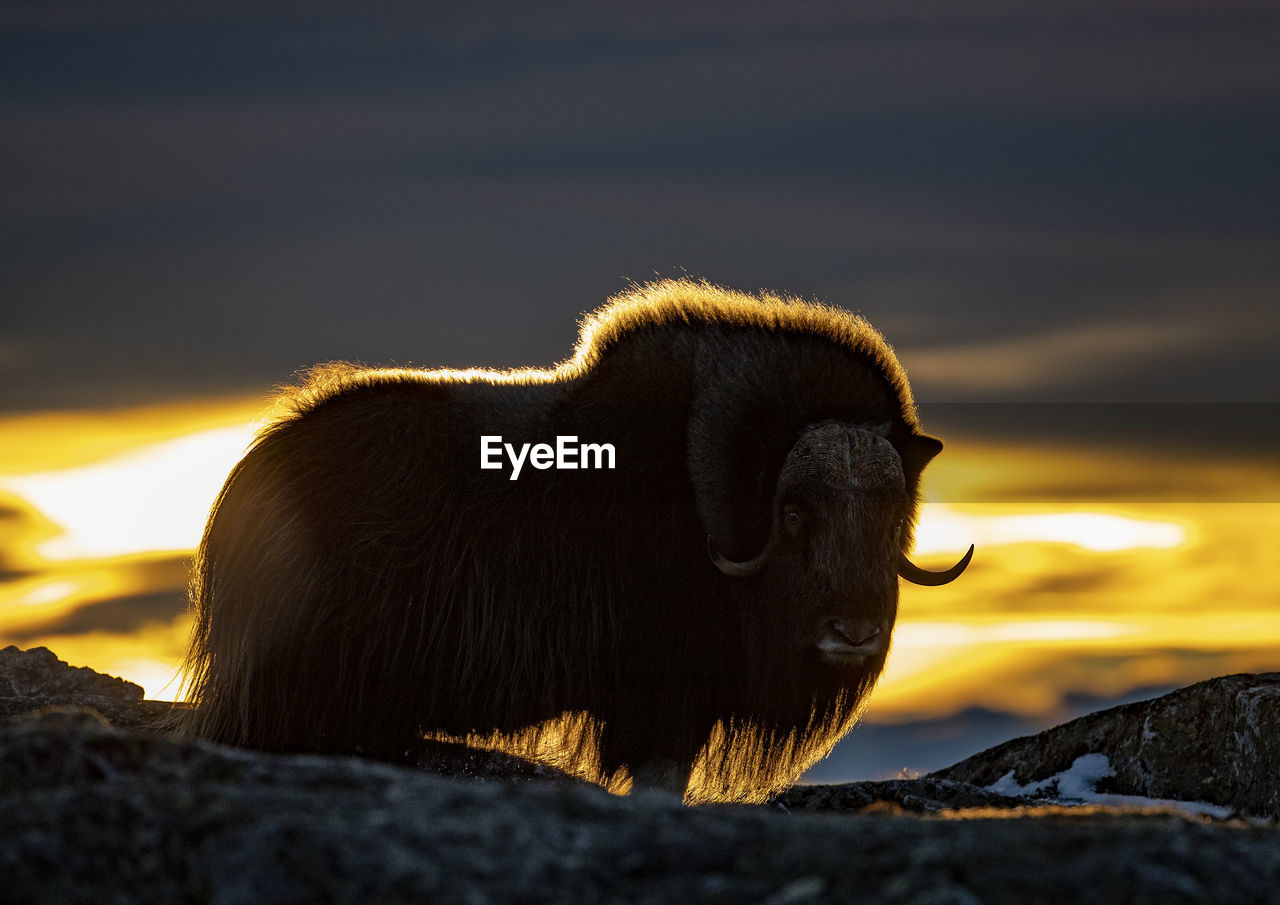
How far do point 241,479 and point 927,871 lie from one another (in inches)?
229

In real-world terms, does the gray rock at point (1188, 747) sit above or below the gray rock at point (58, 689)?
below

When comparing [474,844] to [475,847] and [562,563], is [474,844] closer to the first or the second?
[475,847]

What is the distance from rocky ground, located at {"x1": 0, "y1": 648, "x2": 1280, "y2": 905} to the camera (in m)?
2.96

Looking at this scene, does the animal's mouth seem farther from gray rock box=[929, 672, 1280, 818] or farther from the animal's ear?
gray rock box=[929, 672, 1280, 818]

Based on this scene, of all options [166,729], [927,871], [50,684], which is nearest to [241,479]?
[166,729]

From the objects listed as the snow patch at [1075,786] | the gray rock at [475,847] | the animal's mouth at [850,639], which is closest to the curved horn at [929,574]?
the animal's mouth at [850,639]

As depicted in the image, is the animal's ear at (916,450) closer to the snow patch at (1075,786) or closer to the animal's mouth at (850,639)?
the animal's mouth at (850,639)

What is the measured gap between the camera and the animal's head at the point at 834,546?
7578 millimetres

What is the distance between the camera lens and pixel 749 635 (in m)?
7.93

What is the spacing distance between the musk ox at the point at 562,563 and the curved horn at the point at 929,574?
2.23 ft

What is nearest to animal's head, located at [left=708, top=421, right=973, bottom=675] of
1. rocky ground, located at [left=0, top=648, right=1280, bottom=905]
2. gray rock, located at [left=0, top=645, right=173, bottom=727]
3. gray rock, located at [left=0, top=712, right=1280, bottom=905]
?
rocky ground, located at [left=0, top=648, right=1280, bottom=905]

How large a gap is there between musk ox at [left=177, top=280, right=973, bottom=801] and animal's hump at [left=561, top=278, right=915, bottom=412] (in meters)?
0.19

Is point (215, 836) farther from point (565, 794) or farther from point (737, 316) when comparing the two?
point (737, 316)

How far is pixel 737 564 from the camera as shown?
779 cm
